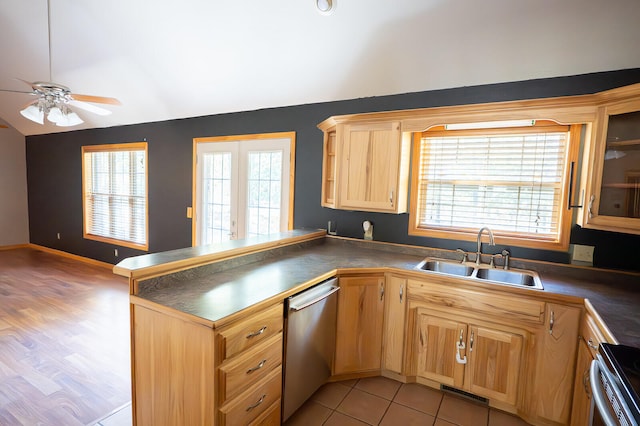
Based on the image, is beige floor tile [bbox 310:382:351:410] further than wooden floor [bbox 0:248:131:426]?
Yes

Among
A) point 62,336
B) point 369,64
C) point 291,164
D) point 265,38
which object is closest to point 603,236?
point 369,64

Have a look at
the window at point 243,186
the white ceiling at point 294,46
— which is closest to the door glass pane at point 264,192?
the window at point 243,186

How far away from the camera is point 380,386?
8.02 feet

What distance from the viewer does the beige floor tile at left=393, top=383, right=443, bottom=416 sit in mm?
2215

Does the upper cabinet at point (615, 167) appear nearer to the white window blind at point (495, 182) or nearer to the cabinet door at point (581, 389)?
the white window blind at point (495, 182)

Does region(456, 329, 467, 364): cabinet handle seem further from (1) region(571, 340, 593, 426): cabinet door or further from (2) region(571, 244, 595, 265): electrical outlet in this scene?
(2) region(571, 244, 595, 265): electrical outlet

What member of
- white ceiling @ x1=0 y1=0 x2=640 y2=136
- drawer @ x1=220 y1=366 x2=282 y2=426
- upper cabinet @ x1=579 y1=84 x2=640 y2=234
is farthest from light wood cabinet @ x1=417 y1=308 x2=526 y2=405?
white ceiling @ x1=0 y1=0 x2=640 y2=136

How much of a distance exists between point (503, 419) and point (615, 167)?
1.73 meters

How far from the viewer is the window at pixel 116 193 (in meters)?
5.04

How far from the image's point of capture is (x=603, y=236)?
2.32m

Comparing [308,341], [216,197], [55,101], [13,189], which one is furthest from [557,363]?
[13,189]

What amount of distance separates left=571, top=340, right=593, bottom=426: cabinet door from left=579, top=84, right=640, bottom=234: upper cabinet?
2.47ft

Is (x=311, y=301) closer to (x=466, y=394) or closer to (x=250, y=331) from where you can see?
(x=250, y=331)

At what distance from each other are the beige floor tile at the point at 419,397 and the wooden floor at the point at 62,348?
1890mm
